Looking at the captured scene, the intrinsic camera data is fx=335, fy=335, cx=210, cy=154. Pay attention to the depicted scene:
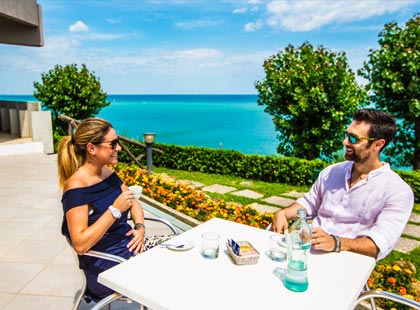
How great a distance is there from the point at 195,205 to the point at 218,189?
3150mm

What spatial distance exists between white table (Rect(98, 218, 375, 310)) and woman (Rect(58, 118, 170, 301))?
14.6 inches

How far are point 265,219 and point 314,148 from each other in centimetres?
717

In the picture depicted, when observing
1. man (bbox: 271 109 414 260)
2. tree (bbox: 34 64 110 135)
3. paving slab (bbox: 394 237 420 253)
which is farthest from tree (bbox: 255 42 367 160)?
man (bbox: 271 109 414 260)

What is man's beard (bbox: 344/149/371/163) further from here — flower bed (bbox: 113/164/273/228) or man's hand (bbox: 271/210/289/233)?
flower bed (bbox: 113/164/273/228)

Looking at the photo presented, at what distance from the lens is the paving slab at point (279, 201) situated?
7.26 m

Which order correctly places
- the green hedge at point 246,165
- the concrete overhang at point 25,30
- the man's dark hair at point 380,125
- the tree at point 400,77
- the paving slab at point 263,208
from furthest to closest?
the concrete overhang at point 25,30, the tree at point 400,77, the green hedge at point 246,165, the paving slab at point 263,208, the man's dark hair at point 380,125

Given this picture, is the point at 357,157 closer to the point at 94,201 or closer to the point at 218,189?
the point at 94,201

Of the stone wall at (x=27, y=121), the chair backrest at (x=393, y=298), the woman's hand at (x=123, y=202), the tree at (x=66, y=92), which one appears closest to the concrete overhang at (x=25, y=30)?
the stone wall at (x=27, y=121)

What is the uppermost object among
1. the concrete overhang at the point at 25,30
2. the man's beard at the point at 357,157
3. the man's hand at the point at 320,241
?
the concrete overhang at the point at 25,30

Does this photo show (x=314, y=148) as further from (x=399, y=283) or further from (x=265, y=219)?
(x=399, y=283)

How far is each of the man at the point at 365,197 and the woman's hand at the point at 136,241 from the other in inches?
41.9

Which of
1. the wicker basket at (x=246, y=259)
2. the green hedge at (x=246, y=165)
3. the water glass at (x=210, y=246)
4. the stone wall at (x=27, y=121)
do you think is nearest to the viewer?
the wicker basket at (x=246, y=259)

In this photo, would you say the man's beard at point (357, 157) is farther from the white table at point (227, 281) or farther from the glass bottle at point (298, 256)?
the glass bottle at point (298, 256)

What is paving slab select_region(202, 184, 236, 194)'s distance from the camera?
832 centimetres
